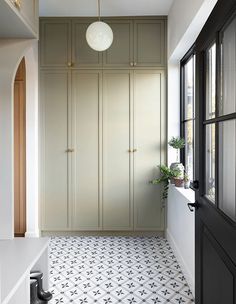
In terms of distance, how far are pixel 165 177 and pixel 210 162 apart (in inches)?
77.7

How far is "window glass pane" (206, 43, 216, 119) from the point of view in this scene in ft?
5.25

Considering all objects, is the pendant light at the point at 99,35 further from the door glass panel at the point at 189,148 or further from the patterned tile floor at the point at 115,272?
the patterned tile floor at the point at 115,272

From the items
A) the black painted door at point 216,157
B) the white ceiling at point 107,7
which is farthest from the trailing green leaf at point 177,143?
the black painted door at point 216,157

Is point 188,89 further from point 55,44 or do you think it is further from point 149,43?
point 55,44

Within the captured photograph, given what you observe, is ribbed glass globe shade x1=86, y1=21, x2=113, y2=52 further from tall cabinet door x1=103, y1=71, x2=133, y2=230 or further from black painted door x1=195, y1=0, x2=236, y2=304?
black painted door x1=195, y1=0, x2=236, y2=304

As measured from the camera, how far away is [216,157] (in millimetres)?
1528

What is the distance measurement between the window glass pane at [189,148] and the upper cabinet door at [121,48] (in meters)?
1.05

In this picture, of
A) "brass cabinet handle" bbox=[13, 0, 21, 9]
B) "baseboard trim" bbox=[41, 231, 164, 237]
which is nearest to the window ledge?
"baseboard trim" bbox=[41, 231, 164, 237]

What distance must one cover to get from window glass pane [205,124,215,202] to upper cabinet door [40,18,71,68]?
102 inches

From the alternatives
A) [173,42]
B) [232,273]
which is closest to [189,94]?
[173,42]

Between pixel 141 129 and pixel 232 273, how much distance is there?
8.88ft

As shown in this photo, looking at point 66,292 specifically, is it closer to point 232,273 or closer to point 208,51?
point 232,273

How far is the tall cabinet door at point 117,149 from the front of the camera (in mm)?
3836

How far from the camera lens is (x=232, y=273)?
125 centimetres
